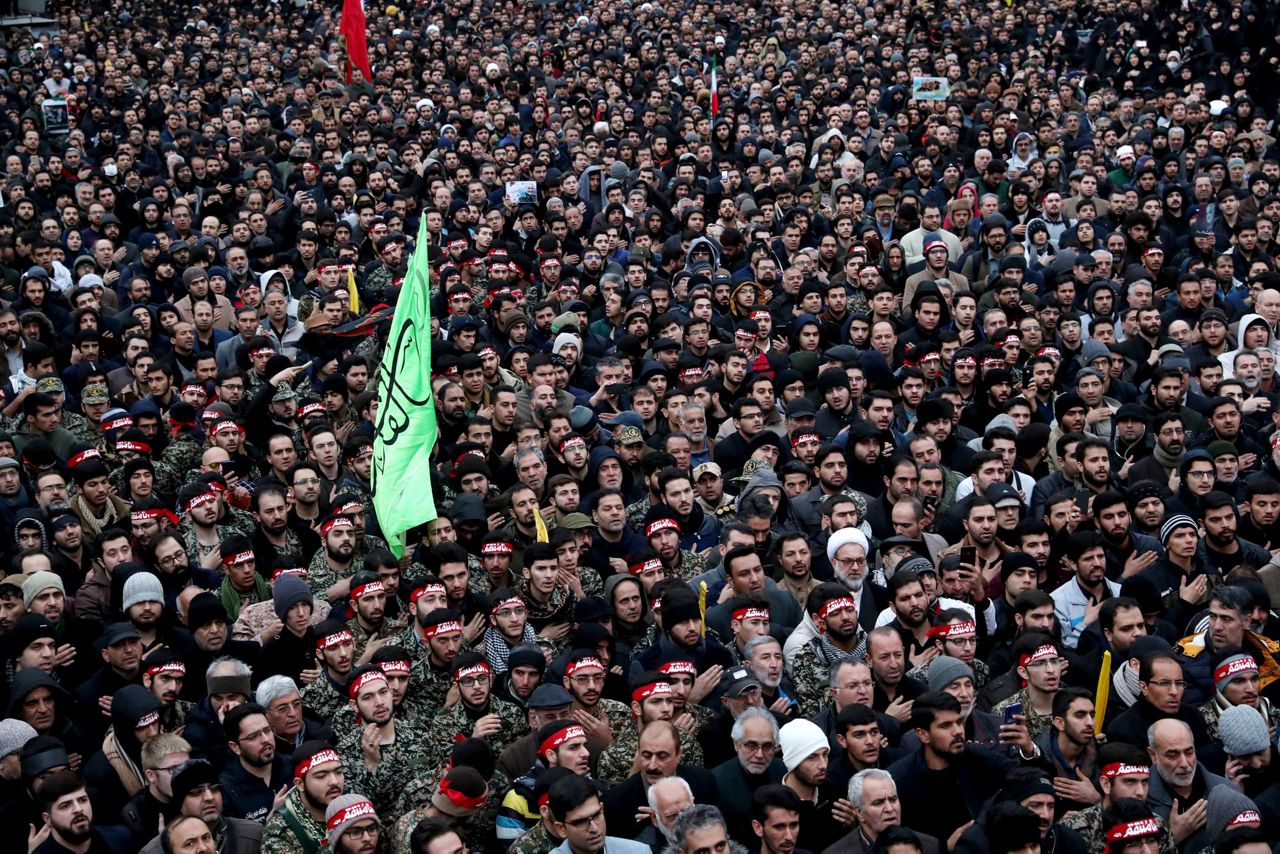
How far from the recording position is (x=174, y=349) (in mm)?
13164

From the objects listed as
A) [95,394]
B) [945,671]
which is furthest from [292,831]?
[95,394]

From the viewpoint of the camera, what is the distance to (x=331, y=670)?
25.8 ft

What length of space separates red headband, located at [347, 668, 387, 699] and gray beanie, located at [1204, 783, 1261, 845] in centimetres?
386

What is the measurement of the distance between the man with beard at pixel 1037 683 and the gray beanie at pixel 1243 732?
2.70ft

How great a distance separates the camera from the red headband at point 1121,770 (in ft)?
20.8

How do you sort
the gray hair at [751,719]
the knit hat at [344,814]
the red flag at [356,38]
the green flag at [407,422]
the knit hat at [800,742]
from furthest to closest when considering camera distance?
the red flag at [356,38] < the green flag at [407,422] < the gray hair at [751,719] < the knit hat at [800,742] < the knit hat at [344,814]

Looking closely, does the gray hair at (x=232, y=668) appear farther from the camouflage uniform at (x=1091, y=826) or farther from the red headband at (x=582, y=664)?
the camouflage uniform at (x=1091, y=826)

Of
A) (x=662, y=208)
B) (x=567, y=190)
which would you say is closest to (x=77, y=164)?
(x=567, y=190)

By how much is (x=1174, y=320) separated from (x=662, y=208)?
662 centimetres

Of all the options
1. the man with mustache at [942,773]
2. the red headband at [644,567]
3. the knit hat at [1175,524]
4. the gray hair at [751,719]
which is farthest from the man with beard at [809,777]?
the knit hat at [1175,524]

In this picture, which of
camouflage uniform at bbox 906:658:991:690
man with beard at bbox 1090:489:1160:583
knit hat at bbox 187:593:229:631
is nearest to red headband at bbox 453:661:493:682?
knit hat at bbox 187:593:229:631

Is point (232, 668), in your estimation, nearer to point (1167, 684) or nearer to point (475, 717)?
point (475, 717)

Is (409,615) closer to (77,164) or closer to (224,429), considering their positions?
(224,429)

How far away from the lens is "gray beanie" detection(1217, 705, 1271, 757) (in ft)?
22.3
